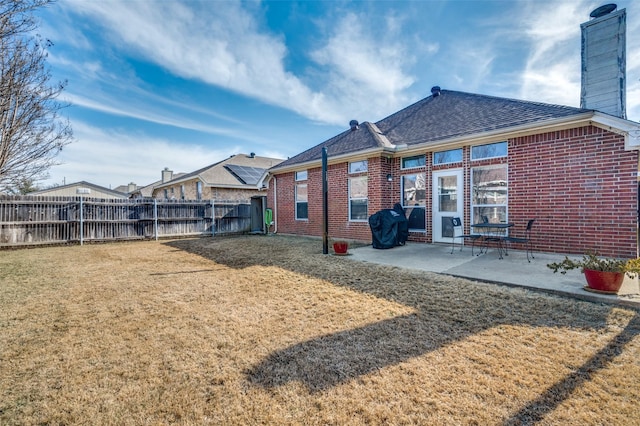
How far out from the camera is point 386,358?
8.42 feet

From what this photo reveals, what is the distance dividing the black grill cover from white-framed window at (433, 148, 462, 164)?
2.00 metres

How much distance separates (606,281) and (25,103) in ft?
38.0

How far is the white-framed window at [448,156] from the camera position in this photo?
8164 millimetres

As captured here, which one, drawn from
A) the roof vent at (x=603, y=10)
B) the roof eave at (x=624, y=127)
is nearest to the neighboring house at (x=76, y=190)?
the roof eave at (x=624, y=127)

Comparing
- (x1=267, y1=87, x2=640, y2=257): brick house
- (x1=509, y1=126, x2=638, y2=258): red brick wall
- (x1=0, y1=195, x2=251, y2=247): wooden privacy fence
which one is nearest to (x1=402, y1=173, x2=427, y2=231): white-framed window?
(x1=267, y1=87, x2=640, y2=257): brick house

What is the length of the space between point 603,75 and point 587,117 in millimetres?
1943

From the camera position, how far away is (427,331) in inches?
122

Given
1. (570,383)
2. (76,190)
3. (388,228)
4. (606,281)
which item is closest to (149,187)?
(76,190)

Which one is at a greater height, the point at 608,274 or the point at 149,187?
the point at 149,187

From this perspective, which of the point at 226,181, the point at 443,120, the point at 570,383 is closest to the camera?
the point at 570,383

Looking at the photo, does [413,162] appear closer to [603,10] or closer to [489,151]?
[489,151]

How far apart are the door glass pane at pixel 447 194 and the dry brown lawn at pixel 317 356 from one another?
13.1ft

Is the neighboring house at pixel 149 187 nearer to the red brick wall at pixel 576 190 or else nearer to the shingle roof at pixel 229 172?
the shingle roof at pixel 229 172

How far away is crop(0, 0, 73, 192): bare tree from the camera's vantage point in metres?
4.32
